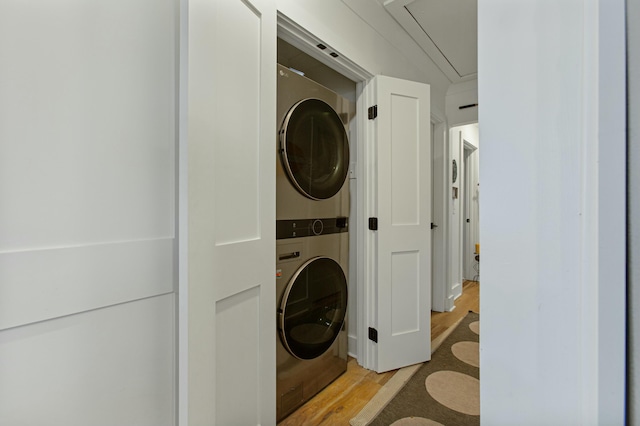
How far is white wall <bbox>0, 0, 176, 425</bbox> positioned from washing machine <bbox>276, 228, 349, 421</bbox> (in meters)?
0.60

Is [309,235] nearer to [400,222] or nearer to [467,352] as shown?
[400,222]

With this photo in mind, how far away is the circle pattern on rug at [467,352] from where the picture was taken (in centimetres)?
202

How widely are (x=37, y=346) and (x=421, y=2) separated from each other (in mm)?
2724

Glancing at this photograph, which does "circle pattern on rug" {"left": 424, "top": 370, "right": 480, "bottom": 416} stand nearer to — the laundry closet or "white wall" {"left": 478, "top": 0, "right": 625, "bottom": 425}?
the laundry closet

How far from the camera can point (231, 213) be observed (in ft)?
3.30

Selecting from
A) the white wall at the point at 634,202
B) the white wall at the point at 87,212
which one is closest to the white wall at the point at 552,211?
the white wall at the point at 634,202

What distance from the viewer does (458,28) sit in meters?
2.26

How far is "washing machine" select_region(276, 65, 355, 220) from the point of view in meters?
1.41

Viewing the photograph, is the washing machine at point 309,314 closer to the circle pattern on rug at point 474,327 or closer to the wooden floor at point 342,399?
the wooden floor at point 342,399

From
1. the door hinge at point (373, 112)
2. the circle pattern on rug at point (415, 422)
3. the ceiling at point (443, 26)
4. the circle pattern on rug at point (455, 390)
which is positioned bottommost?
the circle pattern on rug at point (455, 390)

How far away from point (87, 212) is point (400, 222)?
176 centimetres

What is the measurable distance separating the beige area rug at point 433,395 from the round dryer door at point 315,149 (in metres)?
1.28

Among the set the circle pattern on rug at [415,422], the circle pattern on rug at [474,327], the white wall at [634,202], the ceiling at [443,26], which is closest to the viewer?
the white wall at [634,202]

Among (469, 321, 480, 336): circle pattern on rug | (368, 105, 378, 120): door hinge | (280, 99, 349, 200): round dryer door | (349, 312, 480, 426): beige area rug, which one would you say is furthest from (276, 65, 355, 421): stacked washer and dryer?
(469, 321, 480, 336): circle pattern on rug
